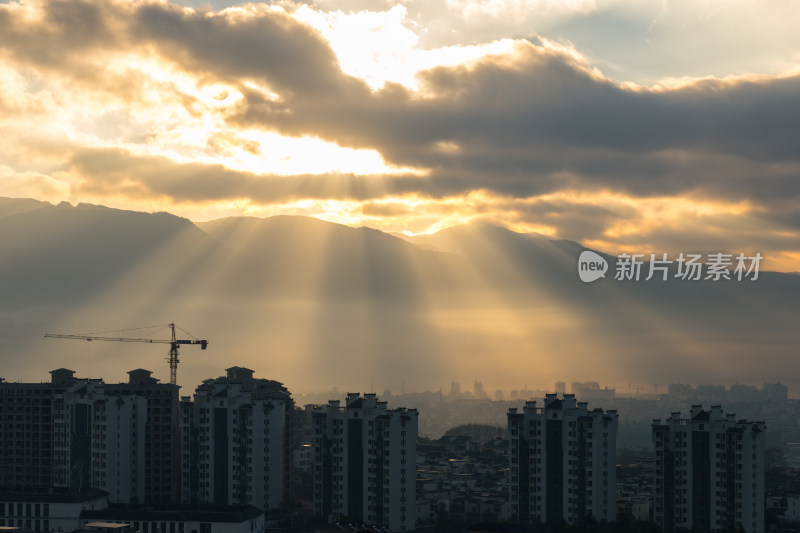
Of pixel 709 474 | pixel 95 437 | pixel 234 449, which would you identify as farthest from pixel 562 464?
pixel 95 437

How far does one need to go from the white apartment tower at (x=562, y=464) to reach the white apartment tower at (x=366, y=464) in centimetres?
563

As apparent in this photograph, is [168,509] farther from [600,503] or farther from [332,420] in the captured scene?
[600,503]

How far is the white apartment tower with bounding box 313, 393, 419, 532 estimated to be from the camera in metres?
66.2

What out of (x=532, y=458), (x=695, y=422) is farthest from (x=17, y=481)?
(x=695, y=422)

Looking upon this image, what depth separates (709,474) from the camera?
64.0 metres

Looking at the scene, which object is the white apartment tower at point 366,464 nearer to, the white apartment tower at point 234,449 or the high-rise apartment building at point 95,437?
the white apartment tower at point 234,449

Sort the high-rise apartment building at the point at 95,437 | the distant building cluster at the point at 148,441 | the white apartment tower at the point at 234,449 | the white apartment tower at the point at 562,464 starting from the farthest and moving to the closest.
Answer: the high-rise apartment building at the point at 95,437 → the distant building cluster at the point at 148,441 → the white apartment tower at the point at 234,449 → the white apartment tower at the point at 562,464

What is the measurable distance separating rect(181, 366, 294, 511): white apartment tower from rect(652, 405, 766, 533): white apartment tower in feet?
68.4

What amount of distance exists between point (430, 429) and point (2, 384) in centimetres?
11758

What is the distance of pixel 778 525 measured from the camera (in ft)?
224

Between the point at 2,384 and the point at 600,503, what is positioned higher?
the point at 2,384

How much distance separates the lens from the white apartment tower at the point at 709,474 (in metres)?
63.1

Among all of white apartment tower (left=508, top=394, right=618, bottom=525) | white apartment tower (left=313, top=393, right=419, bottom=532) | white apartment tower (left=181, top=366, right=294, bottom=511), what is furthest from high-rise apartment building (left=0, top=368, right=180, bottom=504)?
white apartment tower (left=508, top=394, right=618, bottom=525)

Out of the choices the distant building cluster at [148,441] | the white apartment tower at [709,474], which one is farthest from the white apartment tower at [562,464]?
the distant building cluster at [148,441]
